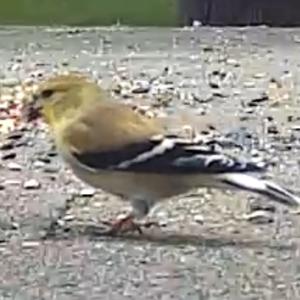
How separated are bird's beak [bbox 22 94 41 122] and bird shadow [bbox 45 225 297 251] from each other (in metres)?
0.38

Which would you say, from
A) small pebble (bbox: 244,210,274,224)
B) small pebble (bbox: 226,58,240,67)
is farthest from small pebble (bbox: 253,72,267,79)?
small pebble (bbox: 244,210,274,224)

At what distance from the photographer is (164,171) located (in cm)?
424

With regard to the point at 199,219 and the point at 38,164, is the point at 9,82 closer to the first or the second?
the point at 38,164

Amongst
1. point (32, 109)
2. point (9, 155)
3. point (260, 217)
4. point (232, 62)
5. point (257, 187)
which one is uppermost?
point (32, 109)

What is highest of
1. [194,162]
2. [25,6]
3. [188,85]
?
[194,162]

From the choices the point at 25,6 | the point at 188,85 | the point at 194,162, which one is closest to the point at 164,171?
the point at 194,162

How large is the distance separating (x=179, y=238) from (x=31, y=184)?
0.93 metres

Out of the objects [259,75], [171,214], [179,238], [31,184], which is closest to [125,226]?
[179,238]

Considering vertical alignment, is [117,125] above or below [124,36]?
above

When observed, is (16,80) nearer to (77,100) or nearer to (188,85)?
(188,85)

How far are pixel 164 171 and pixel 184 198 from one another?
0.70 meters

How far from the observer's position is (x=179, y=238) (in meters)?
4.43

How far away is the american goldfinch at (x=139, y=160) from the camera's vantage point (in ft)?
13.6

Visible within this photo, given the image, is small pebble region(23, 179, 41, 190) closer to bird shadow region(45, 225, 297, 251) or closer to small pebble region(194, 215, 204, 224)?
bird shadow region(45, 225, 297, 251)
